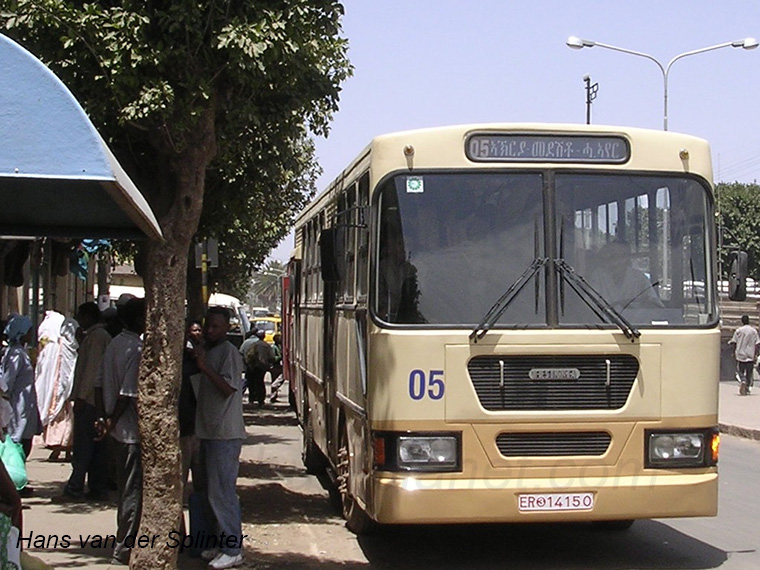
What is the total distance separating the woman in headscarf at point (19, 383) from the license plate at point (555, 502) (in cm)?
511

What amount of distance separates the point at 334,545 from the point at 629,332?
3151 mm

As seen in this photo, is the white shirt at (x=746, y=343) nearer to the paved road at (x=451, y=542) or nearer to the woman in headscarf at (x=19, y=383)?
the paved road at (x=451, y=542)

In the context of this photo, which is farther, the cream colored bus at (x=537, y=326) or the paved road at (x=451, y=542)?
the paved road at (x=451, y=542)

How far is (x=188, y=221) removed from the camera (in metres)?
7.41

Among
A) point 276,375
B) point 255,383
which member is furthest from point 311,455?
point 276,375

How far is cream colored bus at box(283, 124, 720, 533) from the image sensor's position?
7812 millimetres

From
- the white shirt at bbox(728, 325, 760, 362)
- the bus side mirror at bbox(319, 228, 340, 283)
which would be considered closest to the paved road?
the bus side mirror at bbox(319, 228, 340, 283)

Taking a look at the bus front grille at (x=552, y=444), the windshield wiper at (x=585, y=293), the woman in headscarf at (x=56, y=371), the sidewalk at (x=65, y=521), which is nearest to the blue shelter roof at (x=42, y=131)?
the bus front grille at (x=552, y=444)

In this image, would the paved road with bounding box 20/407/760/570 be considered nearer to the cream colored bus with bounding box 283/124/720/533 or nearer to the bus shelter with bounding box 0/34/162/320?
the cream colored bus with bounding box 283/124/720/533

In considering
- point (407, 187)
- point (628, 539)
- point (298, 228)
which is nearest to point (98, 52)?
point (407, 187)

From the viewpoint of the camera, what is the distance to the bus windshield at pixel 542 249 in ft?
26.1

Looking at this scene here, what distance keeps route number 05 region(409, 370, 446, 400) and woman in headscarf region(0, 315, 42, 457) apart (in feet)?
14.9

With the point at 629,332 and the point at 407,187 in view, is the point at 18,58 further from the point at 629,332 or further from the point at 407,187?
the point at 629,332

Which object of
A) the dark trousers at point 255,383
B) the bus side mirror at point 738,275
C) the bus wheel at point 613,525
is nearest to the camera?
the bus side mirror at point 738,275
